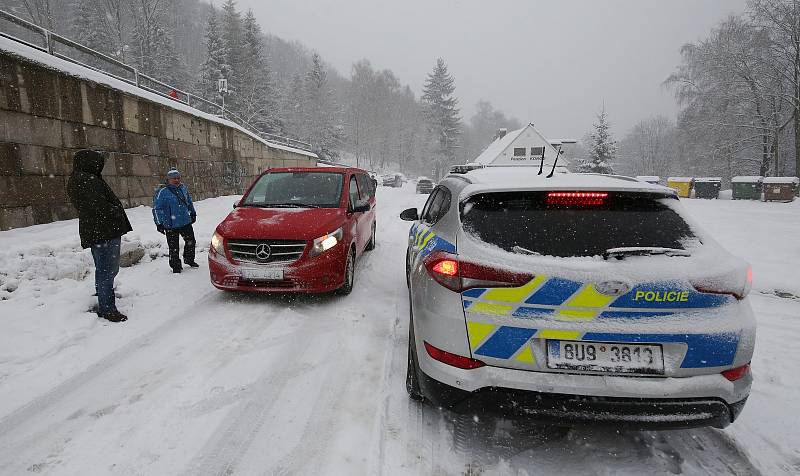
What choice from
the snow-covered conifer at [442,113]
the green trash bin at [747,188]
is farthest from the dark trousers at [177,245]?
the snow-covered conifer at [442,113]

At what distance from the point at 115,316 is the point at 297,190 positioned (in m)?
2.86

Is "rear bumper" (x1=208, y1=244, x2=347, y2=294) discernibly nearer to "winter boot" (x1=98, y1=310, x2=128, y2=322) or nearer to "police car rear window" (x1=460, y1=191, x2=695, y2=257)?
"winter boot" (x1=98, y1=310, x2=128, y2=322)

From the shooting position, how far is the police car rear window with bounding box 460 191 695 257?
7.34 ft

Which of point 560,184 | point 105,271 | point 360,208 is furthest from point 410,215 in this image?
point 105,271

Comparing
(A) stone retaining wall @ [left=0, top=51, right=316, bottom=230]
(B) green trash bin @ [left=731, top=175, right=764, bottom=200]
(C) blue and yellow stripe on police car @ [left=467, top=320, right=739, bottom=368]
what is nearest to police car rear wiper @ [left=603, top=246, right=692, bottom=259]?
(C) blue and yellow stripe on police car @ [left=467, top=320, right=739, bottom=368]

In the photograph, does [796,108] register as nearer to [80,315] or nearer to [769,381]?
[769,381]

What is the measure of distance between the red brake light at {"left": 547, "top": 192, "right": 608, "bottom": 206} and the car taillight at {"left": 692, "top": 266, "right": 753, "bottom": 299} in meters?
0.65

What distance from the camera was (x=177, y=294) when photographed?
514 centimetres

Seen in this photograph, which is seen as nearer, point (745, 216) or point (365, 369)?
point (365, 369)

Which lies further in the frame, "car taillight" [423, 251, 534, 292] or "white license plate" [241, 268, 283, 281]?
"white license plate" [241, 268, 283, 281]

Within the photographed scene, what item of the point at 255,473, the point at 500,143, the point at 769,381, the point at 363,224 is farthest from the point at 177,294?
the point at 500,143

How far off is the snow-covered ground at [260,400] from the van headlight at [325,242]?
74 centimetres

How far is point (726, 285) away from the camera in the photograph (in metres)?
2.12

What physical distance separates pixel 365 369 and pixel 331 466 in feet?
3.73
